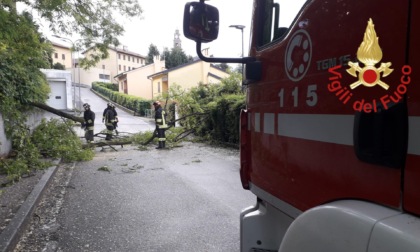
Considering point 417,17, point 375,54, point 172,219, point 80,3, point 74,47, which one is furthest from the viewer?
point 74,47

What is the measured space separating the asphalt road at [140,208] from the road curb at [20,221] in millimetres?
117

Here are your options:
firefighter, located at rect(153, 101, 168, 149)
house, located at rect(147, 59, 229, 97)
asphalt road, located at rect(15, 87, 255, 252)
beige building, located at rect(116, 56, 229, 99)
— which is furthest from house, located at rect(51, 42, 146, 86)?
asphalt road, located at rect(15, 87, 255, 252)

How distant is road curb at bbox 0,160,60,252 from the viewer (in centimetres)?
403

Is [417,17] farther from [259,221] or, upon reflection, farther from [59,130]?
[59,130]

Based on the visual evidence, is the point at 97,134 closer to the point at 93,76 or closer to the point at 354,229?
the point at 354,229

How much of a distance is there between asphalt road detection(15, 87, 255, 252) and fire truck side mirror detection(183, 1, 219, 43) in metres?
2.73

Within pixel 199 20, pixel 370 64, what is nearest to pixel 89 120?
pixel 199 20

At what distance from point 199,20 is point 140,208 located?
13.7 feet

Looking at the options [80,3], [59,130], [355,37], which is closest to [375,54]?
[355,37]

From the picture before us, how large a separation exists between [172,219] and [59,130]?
298 inches

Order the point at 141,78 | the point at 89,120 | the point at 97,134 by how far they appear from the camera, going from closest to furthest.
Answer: the point at 97,134 → the point at 89,120 → the point at 141,78

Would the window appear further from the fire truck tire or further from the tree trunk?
the fire truck tire

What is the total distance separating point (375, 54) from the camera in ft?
4.28

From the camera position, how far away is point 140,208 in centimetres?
571
